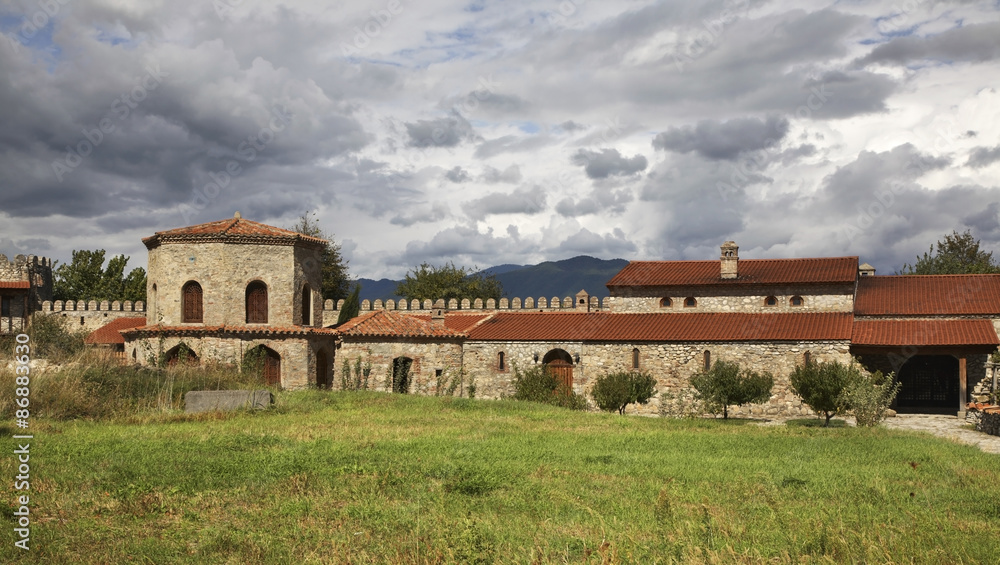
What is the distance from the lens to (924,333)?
31781mm

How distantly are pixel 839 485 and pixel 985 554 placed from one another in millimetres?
3664

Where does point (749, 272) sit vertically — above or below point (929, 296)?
above

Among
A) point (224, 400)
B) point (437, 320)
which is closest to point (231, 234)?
point (437, 320)

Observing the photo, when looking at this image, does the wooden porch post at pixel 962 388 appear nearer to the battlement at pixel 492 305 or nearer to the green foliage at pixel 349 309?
the battlement at pixel 492 305

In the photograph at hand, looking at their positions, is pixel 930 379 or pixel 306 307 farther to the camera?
pixel 306 307

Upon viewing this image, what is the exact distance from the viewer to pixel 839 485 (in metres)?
11.7

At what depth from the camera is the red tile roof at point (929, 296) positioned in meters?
34.2

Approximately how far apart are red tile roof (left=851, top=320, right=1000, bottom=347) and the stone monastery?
2.8 inches

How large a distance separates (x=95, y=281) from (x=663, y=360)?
190 feet

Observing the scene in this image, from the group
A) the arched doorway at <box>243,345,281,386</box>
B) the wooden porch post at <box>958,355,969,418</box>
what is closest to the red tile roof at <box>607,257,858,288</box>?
the wooden porch post at <box>958,355,969,418</box>

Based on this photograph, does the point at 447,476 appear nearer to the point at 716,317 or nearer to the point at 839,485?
the point at 839,485

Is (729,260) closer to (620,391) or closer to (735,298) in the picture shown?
(735,298)

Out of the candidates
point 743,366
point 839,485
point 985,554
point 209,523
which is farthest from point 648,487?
point 743,366

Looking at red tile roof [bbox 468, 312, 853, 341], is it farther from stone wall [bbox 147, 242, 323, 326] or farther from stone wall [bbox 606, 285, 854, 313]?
stone wall [bbox 147, 242, 323, 326]
